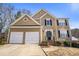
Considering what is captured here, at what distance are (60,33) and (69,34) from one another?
1.26 feet

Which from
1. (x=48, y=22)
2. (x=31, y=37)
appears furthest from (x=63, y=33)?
(x=31, y=37)

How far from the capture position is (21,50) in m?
7.16

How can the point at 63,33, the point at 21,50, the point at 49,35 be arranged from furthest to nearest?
1. the point at 49,35
2. the point at 63,33
3. the point at 21,50

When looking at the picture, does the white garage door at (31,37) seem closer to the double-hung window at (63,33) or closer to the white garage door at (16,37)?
the white garage door at (16,37)

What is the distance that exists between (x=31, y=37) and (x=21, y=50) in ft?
2.96

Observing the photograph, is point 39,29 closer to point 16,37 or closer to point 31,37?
point 31,37

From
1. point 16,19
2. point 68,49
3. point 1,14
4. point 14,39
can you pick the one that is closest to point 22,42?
point 14,39

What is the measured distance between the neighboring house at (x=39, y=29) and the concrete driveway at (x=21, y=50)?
251mm

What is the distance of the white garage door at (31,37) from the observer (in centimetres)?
773

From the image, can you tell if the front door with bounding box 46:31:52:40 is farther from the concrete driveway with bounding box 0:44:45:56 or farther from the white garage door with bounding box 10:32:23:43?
the white garage door with bounding box 10:32:23:43

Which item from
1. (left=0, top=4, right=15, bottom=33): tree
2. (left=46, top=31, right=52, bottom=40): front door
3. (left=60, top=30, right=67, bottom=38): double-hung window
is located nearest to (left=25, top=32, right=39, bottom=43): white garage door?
(left=46, top=31, right=52, bottom=40): front door

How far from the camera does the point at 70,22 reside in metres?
7.50

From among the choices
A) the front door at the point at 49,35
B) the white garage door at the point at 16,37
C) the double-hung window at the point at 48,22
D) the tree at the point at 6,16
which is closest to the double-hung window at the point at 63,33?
the front door at the point at 49,35

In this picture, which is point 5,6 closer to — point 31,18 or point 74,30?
point 31,18
